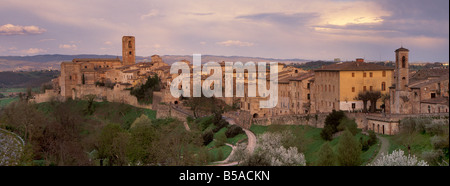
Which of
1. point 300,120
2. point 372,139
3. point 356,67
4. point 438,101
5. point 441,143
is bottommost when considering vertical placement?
point 372,139

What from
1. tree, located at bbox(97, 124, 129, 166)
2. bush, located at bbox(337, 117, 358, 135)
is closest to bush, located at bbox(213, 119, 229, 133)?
tree, located at bbox(97, 124, 129, 166)

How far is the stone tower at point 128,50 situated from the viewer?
97.9 metres

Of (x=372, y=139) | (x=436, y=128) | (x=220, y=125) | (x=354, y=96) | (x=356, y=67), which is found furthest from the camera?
(x=220, y=125)

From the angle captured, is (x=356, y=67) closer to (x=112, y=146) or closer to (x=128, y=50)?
(x=112, y=146)

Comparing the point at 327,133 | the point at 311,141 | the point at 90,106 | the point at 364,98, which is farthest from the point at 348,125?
the point at 90,106

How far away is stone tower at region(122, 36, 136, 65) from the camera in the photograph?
97.9 m

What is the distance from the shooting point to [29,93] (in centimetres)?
8506

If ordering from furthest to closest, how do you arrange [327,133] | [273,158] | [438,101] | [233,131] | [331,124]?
[233,131], [331,124], [327,133], [438,101], [273,158]

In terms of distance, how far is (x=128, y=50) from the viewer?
323 feet

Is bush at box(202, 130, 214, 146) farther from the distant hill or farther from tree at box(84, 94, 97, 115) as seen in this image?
the distant hill
